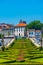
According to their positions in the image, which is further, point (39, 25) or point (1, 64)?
point (39, 25)

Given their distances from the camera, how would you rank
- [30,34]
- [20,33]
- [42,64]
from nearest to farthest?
[42,64] → [30,34] → [20,33]

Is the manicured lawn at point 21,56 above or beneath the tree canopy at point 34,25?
beneath

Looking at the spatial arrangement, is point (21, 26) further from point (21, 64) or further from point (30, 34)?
point (21, 64)

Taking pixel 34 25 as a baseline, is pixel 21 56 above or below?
below

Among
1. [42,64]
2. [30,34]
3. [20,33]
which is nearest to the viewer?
[42,64]

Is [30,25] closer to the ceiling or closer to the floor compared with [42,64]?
closer to the ceiling

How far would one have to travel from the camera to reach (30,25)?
99.2 metres

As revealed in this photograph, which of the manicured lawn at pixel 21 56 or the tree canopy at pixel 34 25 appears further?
the tree canopy at pixel 34 25

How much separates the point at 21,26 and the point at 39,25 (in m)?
7.54

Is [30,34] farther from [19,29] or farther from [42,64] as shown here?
[42,64]

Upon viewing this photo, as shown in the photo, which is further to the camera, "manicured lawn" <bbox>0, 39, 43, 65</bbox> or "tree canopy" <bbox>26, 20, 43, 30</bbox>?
"tree canopy" <bbox>26, 20, 43, 30</bbox>

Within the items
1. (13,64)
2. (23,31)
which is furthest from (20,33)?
(13,64)

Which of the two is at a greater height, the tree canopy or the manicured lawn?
the tree canopy

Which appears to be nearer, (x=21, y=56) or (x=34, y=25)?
(x=21, y=56)
